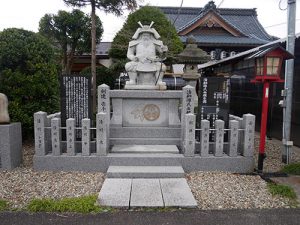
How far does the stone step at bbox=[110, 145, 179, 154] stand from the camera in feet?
20.4

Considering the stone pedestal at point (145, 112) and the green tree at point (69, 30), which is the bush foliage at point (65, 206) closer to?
the stone pedestal at point (145, 112)

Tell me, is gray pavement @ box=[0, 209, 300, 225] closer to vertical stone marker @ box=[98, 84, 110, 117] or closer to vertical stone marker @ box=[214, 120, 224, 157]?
vertical stone marker @ box=[214, 120, 224, 157]

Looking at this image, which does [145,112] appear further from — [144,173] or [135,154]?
[144,173]

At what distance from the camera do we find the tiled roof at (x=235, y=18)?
82.0 feet

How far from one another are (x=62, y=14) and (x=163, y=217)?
14385mm

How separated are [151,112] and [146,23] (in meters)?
9.02

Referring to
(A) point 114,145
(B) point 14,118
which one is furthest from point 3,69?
(A) point 114,145

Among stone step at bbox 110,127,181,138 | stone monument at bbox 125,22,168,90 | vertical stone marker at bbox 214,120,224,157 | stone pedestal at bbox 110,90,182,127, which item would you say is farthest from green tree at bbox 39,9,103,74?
vertical stone marker at bbox 214,120,224,157

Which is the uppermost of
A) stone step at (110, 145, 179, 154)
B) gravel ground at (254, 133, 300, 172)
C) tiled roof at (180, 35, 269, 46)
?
tiled roof at (180, 35, 269, 46)

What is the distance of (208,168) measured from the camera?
5.94m

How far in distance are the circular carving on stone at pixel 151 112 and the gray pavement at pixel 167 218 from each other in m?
3.29

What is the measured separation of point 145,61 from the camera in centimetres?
757

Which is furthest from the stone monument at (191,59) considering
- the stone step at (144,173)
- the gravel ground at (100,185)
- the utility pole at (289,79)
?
the stone step at (144,173)

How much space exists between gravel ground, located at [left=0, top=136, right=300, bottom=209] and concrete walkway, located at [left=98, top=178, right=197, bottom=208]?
0.65ft
